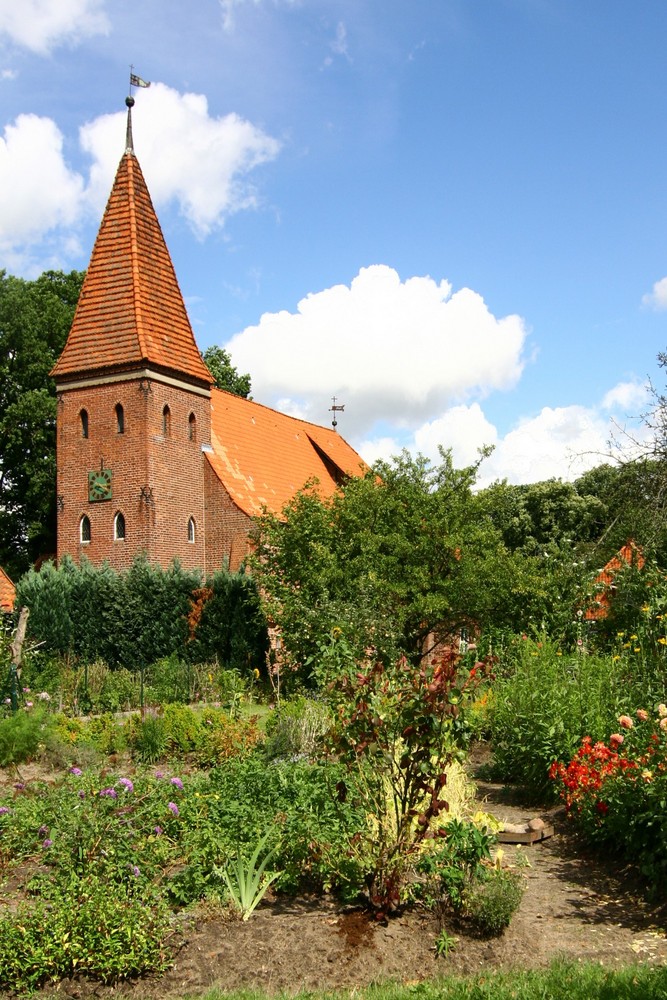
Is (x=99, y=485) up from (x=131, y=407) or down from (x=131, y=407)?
down

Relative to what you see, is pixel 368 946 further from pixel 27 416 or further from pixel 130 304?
pixel 27 416

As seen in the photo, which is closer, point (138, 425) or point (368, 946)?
point (368, 946)

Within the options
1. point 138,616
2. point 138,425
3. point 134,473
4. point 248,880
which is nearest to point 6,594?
point 138,616

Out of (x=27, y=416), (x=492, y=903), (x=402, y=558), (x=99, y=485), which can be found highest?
(x=27, y=416)

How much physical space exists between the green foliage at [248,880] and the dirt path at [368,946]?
9 centimetres

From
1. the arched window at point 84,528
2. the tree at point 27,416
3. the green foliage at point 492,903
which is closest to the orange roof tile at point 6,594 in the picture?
the arched window at point 84,528

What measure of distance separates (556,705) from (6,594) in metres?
19.5

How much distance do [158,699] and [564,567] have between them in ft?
24.4

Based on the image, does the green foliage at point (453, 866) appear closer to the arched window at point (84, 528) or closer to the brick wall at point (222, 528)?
the brick wall at point (222, 528)

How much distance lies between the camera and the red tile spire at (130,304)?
24.9 metres

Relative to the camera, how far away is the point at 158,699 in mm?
16344

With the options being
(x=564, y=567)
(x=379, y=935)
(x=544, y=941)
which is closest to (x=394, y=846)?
(x=379, y=935)

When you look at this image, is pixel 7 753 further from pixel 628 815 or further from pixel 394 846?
pixel 628 815

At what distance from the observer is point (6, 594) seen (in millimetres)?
24812
